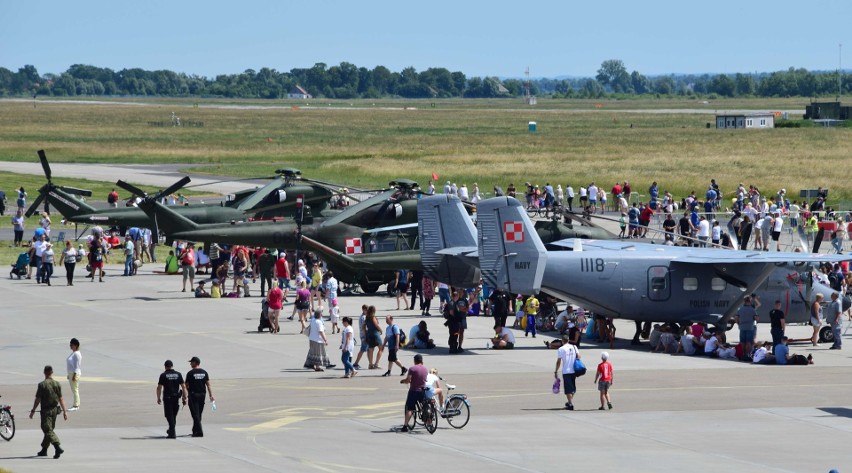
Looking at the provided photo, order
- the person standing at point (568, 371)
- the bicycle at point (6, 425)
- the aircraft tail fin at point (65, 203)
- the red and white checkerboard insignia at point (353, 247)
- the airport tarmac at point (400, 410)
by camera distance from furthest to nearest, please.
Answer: the aircraft tail fin at point (65, 203) → the red and white checkerboard insignia at point (353, 247) → the person standing at point (568, 371) → the bicycle at point (6, 425) → the airport tarmac at point (400, 410)

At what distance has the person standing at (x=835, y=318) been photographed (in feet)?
97.4

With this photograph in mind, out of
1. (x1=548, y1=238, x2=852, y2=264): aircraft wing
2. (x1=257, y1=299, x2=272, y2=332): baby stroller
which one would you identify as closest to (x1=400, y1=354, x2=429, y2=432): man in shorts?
(x1=548, y1=238, x2=852, y2=264): aircraft wing

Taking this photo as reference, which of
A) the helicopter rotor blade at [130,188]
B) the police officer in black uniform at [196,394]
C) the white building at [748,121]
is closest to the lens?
the police officer in black uniform at [196,394]

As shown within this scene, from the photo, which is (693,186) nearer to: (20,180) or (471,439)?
(20,180)

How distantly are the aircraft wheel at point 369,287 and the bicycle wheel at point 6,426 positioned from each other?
19979 mm

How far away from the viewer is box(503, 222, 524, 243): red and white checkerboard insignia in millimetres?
29828

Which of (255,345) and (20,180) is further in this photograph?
(20,180)

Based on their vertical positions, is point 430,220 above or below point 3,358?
above

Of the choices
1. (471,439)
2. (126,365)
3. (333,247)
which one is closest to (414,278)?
(333,247)

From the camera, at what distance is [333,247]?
128 ft

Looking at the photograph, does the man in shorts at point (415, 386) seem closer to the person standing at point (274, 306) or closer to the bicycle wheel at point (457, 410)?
the bicycle wheel at point (457, 410)

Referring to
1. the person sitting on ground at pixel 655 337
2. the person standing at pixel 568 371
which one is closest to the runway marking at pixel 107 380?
the person standing at pixel 568 371

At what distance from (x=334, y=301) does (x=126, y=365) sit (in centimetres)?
658

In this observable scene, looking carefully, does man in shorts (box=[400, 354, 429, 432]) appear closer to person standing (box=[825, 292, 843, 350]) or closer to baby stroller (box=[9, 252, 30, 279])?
person standing (box=[825, 292, 843, 350])
